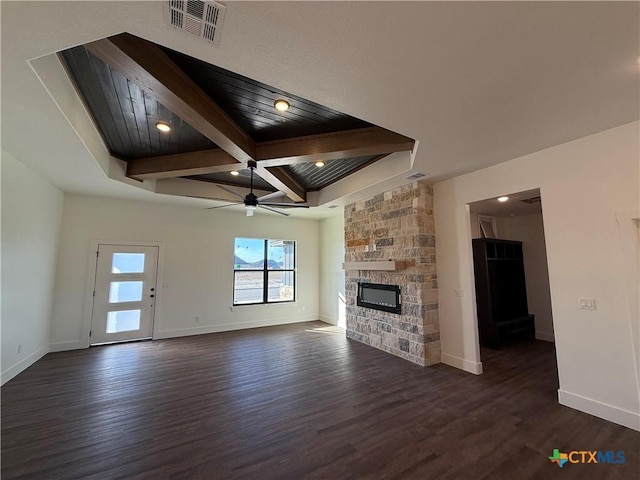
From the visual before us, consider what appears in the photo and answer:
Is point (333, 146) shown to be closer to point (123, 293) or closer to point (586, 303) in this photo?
point (586, 303)

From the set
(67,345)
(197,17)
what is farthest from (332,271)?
(197,17)

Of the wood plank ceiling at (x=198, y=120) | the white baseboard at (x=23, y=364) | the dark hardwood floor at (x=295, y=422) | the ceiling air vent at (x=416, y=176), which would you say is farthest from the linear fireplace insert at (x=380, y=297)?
the white baseboard at (x=23, y=364)

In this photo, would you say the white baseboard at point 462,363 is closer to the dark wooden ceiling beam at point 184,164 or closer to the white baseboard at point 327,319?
the white baseboard at point 327,319

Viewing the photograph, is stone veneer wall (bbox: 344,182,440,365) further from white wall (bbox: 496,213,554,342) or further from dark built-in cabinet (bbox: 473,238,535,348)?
white wall (bbox: 496,213,554,342)

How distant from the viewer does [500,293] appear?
549 centimetres

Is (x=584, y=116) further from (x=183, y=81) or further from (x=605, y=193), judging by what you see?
(x=183, y=81)

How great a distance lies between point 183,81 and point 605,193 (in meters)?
4.24

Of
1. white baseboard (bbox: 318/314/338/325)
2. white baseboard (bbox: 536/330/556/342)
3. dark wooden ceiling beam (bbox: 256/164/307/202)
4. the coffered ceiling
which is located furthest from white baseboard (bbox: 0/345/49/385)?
white baseboard (bbox: 536/330/556/342)

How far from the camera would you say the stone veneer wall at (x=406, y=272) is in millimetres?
4312

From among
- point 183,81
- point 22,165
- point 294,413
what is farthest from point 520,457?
point 22,165

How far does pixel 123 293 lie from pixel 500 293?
7597 mm

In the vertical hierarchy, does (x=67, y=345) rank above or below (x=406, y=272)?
below

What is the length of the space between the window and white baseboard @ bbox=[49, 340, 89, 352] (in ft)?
9.45

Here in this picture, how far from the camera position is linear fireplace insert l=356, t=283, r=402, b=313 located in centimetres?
469
